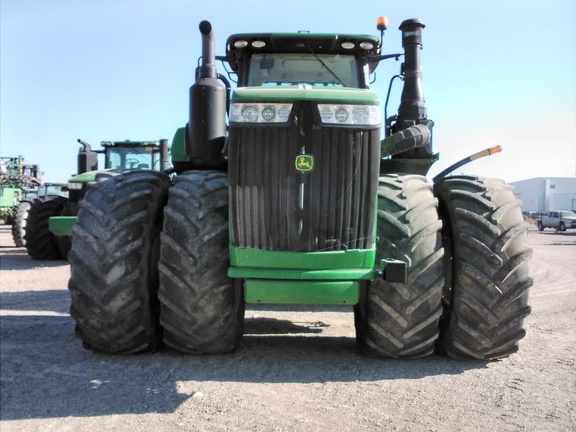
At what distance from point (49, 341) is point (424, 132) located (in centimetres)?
383

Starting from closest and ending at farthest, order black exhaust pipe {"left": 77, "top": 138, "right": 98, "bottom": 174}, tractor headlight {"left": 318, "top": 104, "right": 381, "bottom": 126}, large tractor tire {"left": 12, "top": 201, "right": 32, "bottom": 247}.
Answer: tractor headlight {"left": 318, "top": 104, "right": 381, "bottom": 126}, black exhaust pipe {"left": 77, "top": 138, "right": 98, "bottom": 174}, large tractor tire {"left": 12, "top": 201, "right": 32, "bottom": 247}

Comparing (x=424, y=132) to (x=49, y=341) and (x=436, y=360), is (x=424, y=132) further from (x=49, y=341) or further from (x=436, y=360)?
(x=49, y=341)

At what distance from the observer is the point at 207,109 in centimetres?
467

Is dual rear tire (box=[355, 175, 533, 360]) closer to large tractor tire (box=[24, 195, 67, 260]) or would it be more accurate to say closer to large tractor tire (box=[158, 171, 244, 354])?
large tractor tire (box=[158, 171, 244, 354])

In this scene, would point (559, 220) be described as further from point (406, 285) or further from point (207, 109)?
point (207, 109)

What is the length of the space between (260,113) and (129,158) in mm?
10476

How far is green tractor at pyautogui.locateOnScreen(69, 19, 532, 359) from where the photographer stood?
3963mm

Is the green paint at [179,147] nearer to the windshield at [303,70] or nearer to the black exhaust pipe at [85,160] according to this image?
the windshield at [303,70]

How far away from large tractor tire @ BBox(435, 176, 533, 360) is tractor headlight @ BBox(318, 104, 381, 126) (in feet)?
3.87

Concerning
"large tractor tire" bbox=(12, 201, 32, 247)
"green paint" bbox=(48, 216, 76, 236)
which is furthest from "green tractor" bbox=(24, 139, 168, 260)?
"green paint" bbox=(48, 216, 76, 236)

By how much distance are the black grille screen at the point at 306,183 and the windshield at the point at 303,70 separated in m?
1.53

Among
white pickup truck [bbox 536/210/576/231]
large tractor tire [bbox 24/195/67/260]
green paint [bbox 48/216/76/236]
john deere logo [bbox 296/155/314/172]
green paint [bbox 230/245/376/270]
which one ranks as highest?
john deere logo [bbox 296/155/314/172]

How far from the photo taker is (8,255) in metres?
15.9

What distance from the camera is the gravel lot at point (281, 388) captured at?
3348 millimetres
